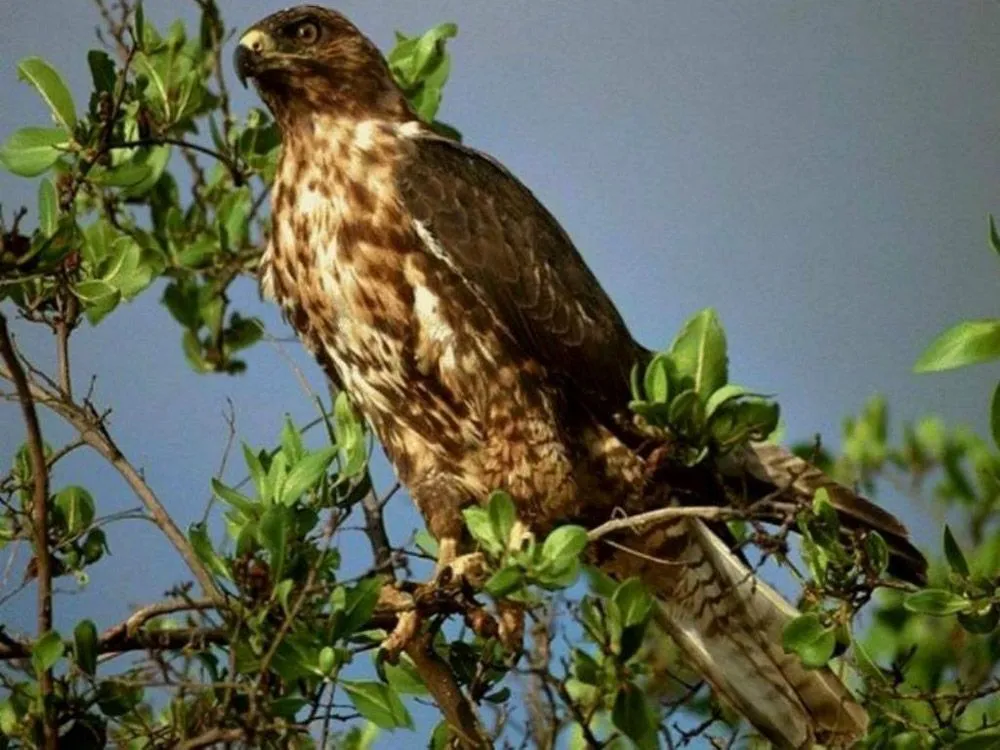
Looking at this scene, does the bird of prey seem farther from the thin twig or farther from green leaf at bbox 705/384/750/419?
green leaf at bbox 705/384/750/419

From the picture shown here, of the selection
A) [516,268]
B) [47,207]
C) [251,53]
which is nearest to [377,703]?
[47,207]

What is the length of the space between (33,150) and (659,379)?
2.91 feet

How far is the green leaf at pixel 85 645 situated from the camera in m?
1.71

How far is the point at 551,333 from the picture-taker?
2.54 meters

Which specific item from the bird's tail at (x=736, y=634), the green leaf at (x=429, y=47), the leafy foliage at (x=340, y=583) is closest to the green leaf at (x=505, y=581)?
the leafy foliage at (x=340, y=583)

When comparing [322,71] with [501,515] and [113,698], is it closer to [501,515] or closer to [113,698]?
[501,515]

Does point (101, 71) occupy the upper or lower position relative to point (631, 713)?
upper

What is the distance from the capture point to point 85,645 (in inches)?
67.3

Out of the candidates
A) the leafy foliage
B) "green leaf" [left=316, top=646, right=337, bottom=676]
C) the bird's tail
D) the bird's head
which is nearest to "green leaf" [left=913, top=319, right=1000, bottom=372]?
the leafy foliage

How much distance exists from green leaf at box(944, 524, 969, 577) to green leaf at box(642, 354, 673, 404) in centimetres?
40

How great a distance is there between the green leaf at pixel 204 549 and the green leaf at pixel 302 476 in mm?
95

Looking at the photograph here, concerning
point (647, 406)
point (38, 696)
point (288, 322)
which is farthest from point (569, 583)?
point (288, 322)

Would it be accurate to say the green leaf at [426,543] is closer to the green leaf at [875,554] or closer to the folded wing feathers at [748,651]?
the folded wing feathers at [748,651]

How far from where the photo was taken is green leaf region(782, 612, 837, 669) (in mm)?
1757
